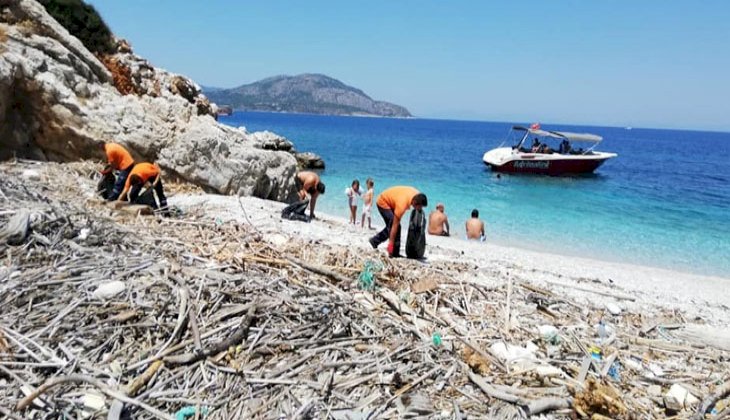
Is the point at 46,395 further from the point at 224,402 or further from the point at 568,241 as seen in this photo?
the point at 568,241

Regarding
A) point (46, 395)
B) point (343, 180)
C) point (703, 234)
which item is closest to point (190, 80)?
point (343, 180)

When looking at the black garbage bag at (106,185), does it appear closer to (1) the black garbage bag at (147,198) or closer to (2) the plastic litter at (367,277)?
(1) the black garbage bag at (147,198)

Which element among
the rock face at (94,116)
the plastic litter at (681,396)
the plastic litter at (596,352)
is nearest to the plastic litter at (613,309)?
the plastic litter at (596,352)

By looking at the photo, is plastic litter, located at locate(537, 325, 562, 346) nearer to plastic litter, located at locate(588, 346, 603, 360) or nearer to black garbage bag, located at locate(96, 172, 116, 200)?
plastic litter, located at locate(588, 346, 603, 360)

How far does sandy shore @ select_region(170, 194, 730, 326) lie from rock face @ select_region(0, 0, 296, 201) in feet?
4.35

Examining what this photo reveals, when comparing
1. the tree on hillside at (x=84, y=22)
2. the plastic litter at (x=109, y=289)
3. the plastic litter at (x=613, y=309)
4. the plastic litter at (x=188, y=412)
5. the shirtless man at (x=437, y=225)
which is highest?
the tree on hillside at (x=84, y=22)

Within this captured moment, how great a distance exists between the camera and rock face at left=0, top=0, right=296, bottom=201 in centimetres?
1219

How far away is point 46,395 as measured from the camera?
12.1 feet

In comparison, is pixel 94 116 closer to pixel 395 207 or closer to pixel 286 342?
pixel 395 207

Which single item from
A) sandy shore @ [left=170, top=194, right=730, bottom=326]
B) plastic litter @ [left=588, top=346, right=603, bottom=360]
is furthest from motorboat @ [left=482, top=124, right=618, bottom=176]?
plastic litter @ [left=588, top=346, right=603, bottom=360]

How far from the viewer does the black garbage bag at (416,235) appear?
345 inches

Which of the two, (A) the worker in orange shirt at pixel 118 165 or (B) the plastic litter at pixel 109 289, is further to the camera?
(A) the worker in orange shirt at pixel 118 165

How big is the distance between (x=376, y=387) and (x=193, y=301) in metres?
2.01

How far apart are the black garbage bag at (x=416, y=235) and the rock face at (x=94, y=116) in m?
6.77
